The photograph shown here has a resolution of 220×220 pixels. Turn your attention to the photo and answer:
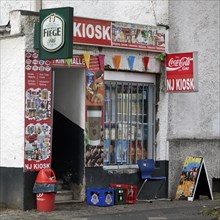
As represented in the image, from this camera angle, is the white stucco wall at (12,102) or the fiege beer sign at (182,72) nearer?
the white stucco wall at (12,102)

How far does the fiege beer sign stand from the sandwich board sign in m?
1.85

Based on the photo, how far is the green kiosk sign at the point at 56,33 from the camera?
13.9 m

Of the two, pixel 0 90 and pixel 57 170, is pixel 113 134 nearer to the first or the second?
pixel 57 170

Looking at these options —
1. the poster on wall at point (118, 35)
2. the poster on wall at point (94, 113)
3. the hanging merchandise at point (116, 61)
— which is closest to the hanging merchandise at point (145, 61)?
the poster on wall at point (118, 35)

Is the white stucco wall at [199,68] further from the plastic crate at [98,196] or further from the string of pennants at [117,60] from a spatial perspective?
the plastic crate at [98,196]

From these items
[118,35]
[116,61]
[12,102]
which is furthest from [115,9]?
[12,102]

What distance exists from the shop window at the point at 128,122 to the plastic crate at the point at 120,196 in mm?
881

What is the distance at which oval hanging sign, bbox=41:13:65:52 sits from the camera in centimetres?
1398

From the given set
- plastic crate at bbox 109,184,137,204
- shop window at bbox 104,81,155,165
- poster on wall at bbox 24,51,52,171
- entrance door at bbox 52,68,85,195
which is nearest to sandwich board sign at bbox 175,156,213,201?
shop window at bbox 104,81,155,165

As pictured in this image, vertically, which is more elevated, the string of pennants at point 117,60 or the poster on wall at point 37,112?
the string of pennants at point 117,60

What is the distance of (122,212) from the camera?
14.9m

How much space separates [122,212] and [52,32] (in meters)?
3.91

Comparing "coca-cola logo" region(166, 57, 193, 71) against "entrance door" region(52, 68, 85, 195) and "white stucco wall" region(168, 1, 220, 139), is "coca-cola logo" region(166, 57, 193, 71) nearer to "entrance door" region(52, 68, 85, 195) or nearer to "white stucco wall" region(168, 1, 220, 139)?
"white stucco wall" region(168, 1, 220, 139)

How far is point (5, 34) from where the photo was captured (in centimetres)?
1523
